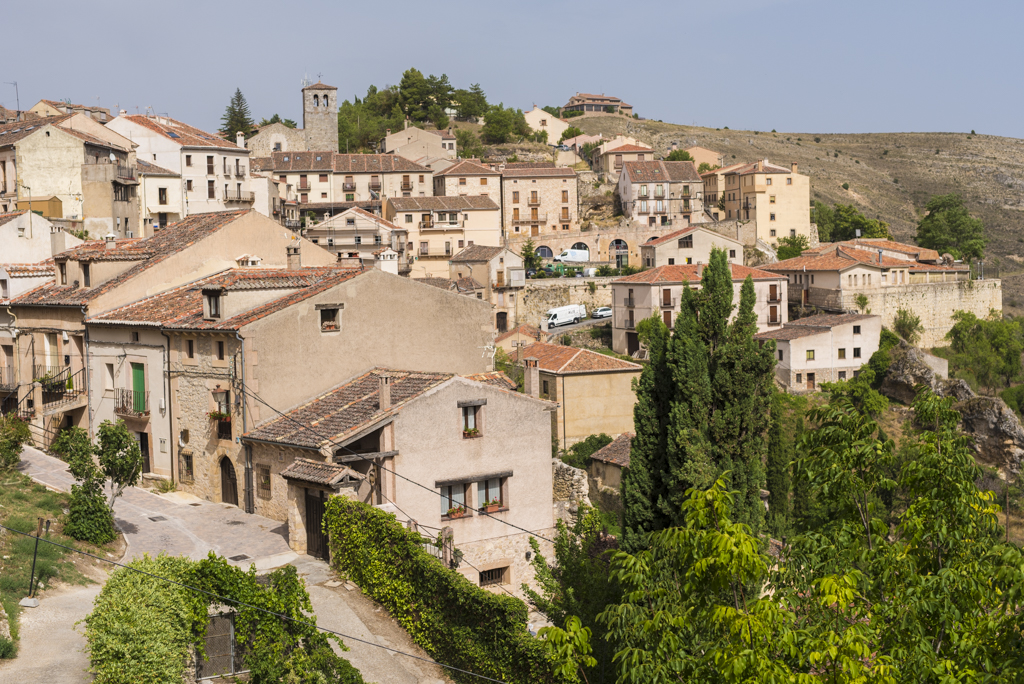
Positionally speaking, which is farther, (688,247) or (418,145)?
(418,145)

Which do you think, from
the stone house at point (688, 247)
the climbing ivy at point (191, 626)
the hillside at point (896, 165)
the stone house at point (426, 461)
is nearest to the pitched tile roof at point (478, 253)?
the stone house at point (688, 247)

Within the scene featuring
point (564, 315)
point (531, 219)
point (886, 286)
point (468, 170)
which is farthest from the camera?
point (531, 219)

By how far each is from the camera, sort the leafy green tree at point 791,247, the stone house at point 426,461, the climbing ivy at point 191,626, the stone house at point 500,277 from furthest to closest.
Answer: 1. the leafy green tree at point 791,247
2. the stone house at point 500,277
3. the stone house at point 426,461
4. the climbing ivy at point 191,626

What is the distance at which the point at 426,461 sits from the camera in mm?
21688

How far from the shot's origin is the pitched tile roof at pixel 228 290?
25078mm

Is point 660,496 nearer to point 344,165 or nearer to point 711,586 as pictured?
point 711,586

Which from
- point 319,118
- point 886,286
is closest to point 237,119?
point 319,118

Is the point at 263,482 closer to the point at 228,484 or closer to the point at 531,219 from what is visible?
the point at 228,484

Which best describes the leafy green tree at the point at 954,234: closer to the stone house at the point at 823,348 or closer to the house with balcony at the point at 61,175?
the stone house at the point at 823,348

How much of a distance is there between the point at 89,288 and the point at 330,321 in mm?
10600

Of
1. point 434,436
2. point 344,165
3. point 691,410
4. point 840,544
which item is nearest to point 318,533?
point 434,436

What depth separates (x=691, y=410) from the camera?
24.0 metres

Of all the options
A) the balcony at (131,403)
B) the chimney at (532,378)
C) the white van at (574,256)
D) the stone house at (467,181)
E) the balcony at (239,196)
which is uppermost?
the stone house at (467,181)

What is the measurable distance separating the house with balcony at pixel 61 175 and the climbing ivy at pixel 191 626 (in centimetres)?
3810
